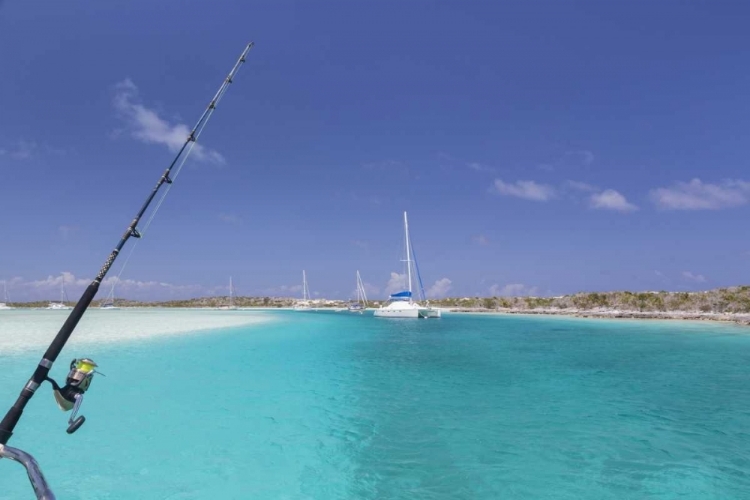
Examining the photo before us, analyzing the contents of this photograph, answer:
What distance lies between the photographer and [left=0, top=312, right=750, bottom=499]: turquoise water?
346 inches

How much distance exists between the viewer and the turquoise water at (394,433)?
8781 mm

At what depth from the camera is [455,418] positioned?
1342cm

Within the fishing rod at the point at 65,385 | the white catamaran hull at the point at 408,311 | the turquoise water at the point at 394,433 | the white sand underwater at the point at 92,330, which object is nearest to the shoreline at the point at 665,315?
the white catamaran hull at the point at 408,311

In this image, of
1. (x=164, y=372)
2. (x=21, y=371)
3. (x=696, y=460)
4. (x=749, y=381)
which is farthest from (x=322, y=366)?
(x=749, y=381)

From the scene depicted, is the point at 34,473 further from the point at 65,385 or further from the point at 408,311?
the point at 408,311

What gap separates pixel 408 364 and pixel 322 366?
5.15 meters

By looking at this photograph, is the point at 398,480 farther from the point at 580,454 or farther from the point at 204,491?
the point at 580,454

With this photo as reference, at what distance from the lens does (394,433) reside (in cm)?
1209

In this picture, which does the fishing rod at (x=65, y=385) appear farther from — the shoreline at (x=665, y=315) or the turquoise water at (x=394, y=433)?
the shoreline at (x=665, y=315)

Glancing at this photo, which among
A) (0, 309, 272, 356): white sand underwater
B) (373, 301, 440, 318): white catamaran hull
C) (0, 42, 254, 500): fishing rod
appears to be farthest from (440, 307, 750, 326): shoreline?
(0, 42, 254, 500): fishing rod

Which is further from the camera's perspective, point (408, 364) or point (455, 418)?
point (408, 364)

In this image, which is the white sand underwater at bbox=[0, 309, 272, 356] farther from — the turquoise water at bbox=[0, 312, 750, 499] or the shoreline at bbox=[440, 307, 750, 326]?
the shoreline at bbox=[440, 307, 750, 326]

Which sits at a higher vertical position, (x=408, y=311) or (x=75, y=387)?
(x=75, y=387)

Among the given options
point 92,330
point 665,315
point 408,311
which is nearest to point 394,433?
point 92,330
